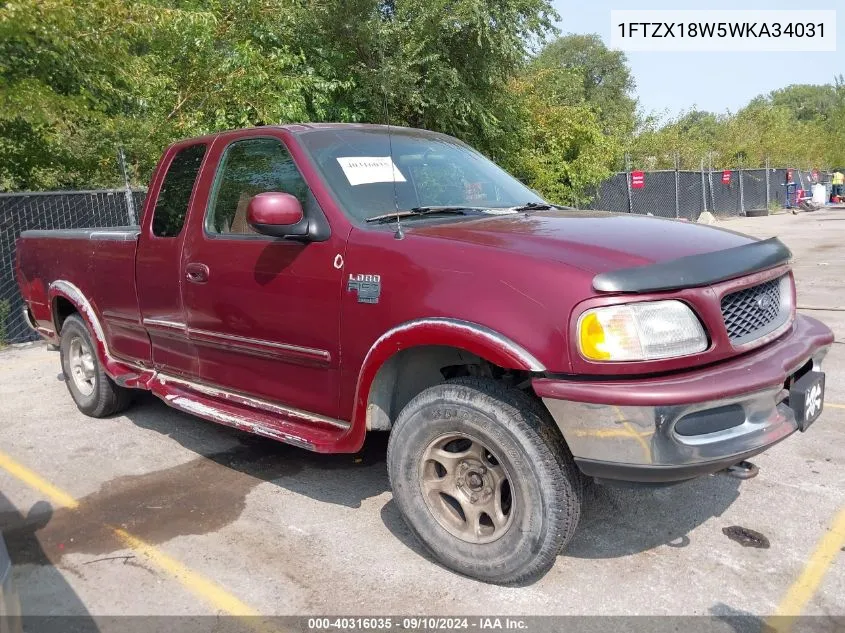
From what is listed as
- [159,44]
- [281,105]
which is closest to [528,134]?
[281,105]

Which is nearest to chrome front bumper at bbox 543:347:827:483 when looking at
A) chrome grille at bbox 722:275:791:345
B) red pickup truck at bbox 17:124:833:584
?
red pickup truck at bbox 17:124:833:584

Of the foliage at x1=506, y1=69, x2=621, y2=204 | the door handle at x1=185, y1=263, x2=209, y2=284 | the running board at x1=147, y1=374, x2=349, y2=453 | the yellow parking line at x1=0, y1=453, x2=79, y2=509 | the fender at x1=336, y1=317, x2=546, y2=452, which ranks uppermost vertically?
the foliage at x1=506, y1=69, x2=621, y2=204

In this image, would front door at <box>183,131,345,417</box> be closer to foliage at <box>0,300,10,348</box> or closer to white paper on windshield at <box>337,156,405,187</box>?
white paper on windshield at <box>337,156,405,187</box>

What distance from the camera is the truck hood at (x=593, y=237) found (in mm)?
2803

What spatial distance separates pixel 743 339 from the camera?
9.40 feet

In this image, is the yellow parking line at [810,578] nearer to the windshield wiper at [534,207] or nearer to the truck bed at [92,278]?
the windshield wiper at [534,207]

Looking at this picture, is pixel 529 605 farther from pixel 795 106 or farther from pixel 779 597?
pixel 795 106

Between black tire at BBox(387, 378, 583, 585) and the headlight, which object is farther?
black tire at BBox(387, 378, 583, 585)

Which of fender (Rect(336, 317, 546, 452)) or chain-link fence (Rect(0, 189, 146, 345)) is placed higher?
chain-link fence (Rect(0, 189, 146, 345))

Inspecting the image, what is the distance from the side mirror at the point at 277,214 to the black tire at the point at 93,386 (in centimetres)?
244

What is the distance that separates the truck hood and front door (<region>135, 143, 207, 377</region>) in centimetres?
175

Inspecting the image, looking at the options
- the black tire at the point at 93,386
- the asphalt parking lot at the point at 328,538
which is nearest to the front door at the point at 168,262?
the asphalt parking lot at the point at 328,538

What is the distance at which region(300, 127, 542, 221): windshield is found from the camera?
3621 millimetres

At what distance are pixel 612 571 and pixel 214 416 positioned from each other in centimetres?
221
